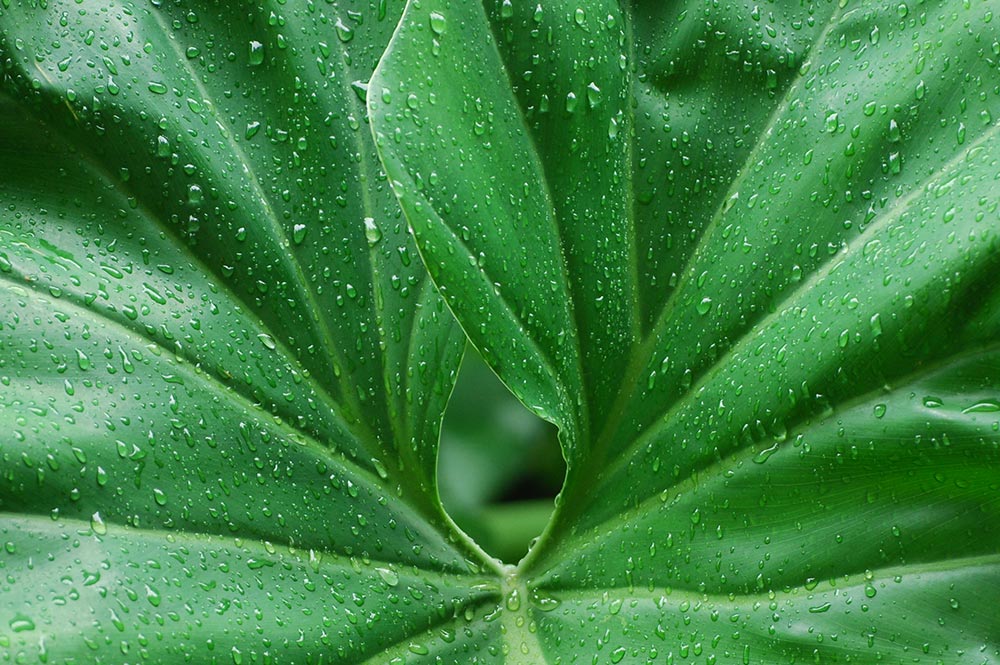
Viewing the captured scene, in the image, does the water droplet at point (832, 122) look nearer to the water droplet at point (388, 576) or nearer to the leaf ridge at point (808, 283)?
the leaf ridge at point (808, 283)

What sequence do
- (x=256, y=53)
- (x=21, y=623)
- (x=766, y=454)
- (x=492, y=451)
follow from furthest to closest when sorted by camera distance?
(x=492, y=451) < (x=256, y=53) < (x=766, y=454) < (x=21, y=623)

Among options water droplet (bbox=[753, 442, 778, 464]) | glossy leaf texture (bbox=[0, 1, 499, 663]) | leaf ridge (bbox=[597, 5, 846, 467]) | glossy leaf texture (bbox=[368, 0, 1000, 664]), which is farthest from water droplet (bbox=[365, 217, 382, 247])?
water droplet (bbox=[753, 442, 778, 464])

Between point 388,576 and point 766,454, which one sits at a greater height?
point 766,454

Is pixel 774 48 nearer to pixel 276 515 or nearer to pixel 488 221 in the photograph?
pixel 488 221

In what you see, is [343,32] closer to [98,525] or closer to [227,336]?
[227,336]

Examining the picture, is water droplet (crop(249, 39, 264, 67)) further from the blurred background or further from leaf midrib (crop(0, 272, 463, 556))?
the blurred background

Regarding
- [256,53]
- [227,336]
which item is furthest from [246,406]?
[256,53]
